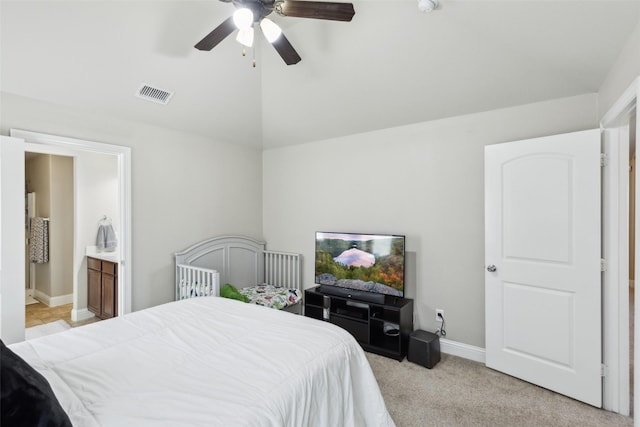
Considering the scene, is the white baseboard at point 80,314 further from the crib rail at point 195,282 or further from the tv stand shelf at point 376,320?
the tv stand shelf at point 376,320

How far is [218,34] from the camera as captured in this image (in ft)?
6.73

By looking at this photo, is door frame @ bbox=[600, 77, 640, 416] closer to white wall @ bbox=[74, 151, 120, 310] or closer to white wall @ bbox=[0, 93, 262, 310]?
white wall @ bbox=[0, 93, 262, 310]

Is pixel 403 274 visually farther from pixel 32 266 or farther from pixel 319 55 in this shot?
pixel 32 266

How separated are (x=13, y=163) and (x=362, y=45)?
A: 9.36 ft

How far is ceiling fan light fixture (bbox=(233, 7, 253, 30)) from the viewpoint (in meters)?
1.75

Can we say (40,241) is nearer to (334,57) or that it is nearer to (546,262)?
(334,57)

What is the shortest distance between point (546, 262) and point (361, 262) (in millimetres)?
1656

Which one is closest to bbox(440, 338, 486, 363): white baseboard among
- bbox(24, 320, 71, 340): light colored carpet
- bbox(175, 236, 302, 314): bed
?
bbox(175, 236, 302, 314): bed

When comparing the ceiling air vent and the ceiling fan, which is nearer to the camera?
the ceiling fan

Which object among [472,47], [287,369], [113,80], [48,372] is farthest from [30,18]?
[472,47]

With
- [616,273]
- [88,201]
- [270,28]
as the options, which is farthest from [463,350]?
[88,201]

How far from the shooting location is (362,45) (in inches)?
105

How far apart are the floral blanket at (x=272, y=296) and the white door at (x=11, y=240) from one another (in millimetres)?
1951

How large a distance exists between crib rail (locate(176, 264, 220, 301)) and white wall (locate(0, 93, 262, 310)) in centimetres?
16
